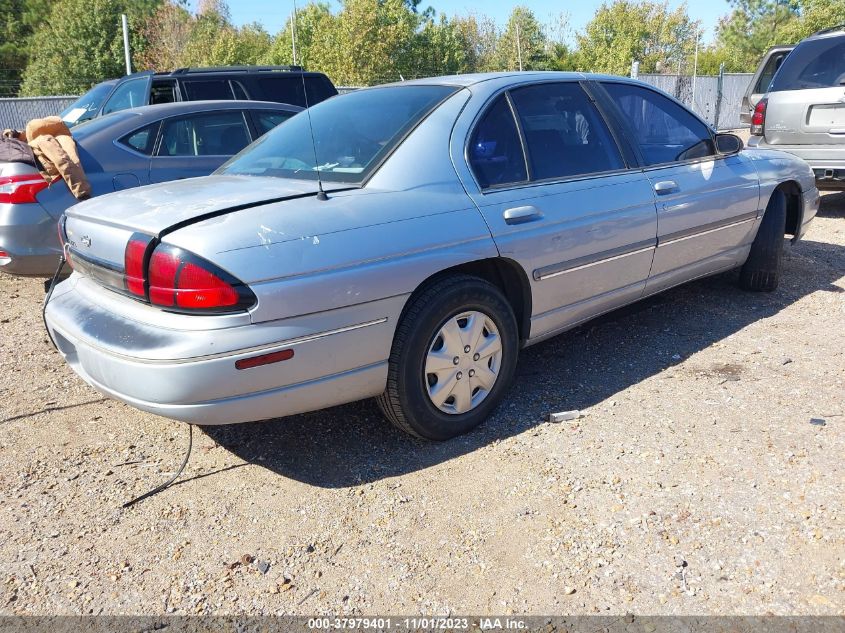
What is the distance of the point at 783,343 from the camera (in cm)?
432

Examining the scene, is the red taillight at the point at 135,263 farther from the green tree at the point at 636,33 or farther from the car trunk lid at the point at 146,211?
the green tree at the point at 636,33

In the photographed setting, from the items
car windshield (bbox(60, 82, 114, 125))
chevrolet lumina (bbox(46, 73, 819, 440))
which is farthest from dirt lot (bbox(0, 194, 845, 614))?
car windshield (bbox(60, 82, 114, 125))

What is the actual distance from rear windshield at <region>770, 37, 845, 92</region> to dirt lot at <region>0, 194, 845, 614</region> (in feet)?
15.5

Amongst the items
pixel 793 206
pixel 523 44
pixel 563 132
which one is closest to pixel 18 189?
pixel 563 132

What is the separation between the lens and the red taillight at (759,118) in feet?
26.2

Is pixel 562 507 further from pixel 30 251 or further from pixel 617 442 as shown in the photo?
pixel 30 251

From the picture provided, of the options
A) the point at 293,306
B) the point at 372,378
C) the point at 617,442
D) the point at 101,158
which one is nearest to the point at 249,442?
the point at 372,378

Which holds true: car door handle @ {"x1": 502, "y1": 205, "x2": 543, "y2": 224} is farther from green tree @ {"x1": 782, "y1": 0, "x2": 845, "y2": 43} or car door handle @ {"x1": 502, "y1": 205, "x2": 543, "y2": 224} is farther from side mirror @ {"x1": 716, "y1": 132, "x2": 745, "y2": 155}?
green tree @ {"x1": 782, "y1": 0, "x2": 845, "y2": 43}

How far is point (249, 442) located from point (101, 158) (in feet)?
10.3

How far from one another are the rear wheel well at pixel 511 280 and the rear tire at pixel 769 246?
240cm

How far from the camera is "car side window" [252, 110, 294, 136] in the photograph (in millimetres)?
6438

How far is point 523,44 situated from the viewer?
43812mm

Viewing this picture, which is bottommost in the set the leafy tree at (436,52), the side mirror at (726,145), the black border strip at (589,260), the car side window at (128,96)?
the black border strip at (589,260)

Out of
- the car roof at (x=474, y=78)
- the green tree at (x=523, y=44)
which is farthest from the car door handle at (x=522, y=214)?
the green tree at (x=523, y=44)
